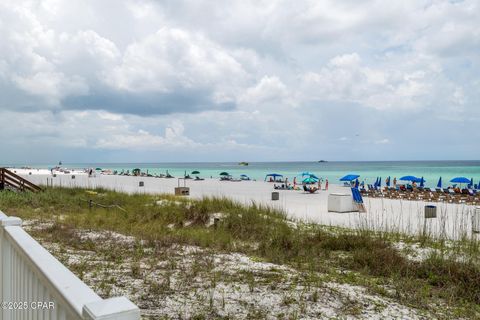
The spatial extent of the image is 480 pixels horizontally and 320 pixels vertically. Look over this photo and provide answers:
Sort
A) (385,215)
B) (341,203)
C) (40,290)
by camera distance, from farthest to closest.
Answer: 1. (341,203)
2. (385,215)
3. (40,290)

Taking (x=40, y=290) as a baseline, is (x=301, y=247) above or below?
below

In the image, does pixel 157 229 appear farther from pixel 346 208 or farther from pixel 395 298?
pixel 346 208

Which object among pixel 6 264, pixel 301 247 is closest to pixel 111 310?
pixel 6 264

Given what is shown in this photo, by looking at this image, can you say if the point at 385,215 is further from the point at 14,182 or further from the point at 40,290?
the point at 14,182

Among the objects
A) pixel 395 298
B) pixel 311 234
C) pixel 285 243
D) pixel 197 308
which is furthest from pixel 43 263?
pixel 311 234

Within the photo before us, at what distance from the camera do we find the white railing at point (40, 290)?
1.20 metres

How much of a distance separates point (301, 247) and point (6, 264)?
5.46 m

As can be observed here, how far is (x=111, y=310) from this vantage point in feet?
3.83

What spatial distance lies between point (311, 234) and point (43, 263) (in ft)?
24.2

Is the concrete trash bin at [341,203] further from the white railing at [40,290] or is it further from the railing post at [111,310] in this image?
the railing post at [111,310]

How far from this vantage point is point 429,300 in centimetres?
470

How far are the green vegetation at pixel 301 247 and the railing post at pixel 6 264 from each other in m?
2.01

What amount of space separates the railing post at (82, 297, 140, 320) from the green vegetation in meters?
3.57

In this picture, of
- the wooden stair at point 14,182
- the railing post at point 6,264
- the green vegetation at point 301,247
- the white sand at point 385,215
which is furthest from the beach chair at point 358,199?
the wooden stair at point 14,182
